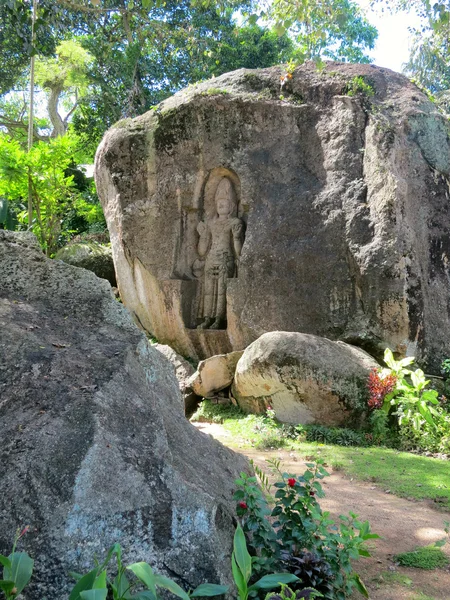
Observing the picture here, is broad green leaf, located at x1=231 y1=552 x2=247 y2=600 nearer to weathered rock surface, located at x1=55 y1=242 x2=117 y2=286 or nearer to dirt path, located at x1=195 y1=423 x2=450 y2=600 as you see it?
dirt path, located at x1=195 y1=423 x2=450 y2=600

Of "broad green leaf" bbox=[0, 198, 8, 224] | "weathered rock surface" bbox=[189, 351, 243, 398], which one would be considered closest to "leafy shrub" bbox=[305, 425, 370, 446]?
"weathered rock surface" bbox=[189, 351, 243, 398]

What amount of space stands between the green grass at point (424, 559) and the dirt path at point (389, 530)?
51 millimetres

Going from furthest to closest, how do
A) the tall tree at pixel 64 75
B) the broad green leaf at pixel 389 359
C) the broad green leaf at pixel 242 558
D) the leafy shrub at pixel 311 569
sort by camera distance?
the tall tree at pixel 64 75 < the broad green leaf at pixel 389 359 < the leafy shrub at pixel 311 569 < the broad green leaf at pixel 242 558

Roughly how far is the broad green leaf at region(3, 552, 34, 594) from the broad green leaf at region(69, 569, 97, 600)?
5.7 inches

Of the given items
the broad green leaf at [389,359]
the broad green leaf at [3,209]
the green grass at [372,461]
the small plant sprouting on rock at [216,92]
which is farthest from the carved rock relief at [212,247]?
the broad green leaf at [3,209]

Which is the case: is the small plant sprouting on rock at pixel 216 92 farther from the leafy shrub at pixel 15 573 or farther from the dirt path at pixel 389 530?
the leafy shrub at pixel 15 573

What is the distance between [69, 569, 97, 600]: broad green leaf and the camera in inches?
60.8

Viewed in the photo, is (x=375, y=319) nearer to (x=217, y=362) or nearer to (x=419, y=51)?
(x=217, y=362)

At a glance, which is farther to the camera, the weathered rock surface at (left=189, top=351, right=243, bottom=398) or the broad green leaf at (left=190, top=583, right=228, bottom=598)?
the weathered rock surface at (left=189, top=351, right=243, bottom=398)

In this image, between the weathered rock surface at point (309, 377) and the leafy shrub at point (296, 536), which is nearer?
the leafy shrub at point (296, 536)

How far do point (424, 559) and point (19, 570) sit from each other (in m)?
2.42

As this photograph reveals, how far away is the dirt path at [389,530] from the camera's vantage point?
2.88 meters

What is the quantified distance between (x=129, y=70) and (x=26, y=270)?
16.5 meters

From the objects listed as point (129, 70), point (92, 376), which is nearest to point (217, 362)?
point (92, 376)
